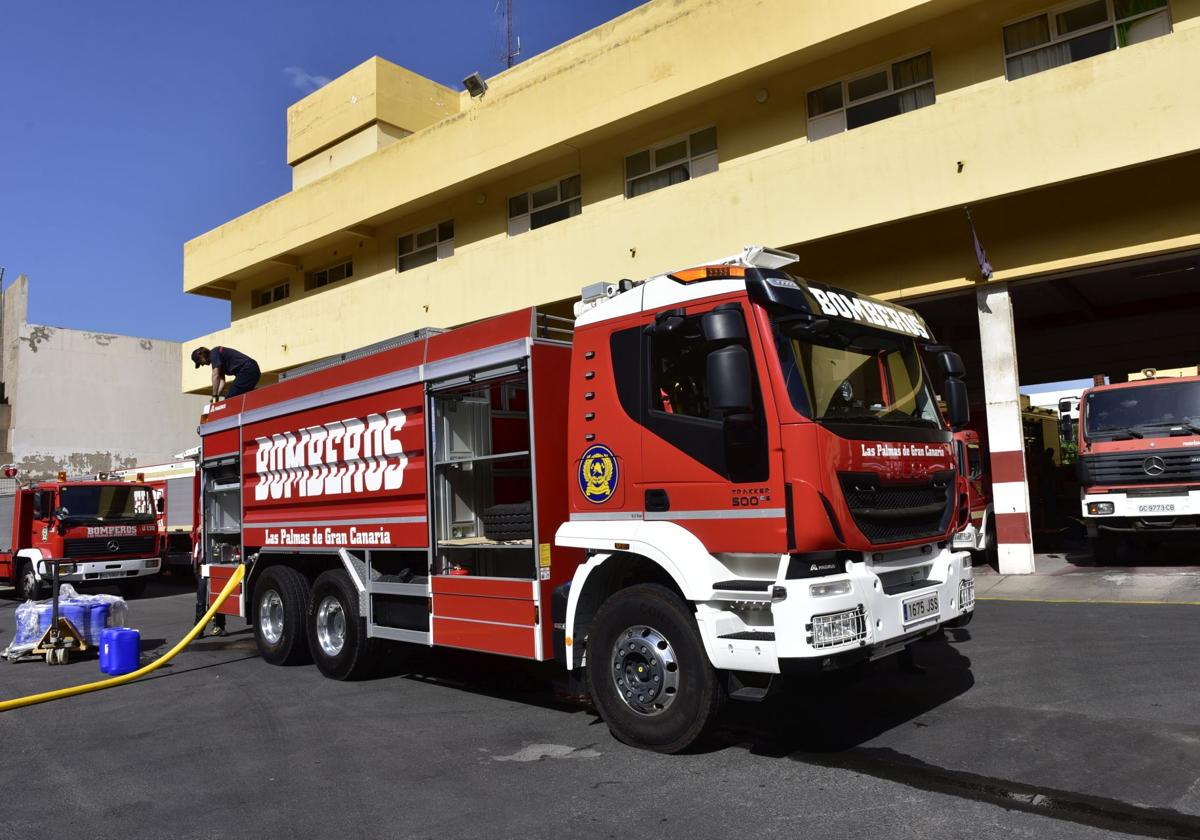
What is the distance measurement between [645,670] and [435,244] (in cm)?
1749

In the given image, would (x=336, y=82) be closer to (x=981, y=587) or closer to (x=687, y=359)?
(x=981, y=587)

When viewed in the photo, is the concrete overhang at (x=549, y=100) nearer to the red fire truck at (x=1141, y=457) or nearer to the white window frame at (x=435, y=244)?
the white window frame at (x=435, y=244)

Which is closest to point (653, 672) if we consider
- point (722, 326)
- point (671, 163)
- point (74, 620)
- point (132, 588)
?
point (722, 326)

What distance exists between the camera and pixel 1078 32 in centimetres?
1299

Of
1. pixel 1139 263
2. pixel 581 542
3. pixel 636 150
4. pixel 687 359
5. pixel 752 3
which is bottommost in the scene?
pixel 581 542

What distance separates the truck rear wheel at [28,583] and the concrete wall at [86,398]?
2196cm

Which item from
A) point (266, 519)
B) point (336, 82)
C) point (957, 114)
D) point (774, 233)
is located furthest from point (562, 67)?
point (266, 519)

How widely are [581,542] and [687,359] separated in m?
1.37

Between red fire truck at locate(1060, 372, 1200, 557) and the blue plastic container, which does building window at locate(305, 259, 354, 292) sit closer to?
the blue plastic container

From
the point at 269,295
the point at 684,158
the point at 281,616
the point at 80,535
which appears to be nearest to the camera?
the point at 281,616

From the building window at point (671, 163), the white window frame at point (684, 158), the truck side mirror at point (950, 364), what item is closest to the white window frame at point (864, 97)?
the white window frame at point (684, 158)

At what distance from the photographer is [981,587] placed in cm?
1238

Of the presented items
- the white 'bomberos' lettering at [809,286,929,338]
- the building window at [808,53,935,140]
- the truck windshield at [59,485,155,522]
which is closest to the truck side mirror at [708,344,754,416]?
the white 'bomberos' lettering at [809,286,929,338]

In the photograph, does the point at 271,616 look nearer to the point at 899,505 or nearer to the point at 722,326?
the point at 722,326
